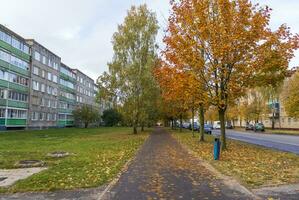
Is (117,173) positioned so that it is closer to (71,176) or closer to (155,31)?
(71,176)

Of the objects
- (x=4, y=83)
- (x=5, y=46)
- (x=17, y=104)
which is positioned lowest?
(x=17, y=104)

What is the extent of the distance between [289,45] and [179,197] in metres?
13.3

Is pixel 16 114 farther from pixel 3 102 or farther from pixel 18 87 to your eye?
pixel 3 102

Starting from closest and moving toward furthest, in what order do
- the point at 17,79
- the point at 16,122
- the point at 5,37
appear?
the point at 5,37
the point at 16,122
the point at 17,79

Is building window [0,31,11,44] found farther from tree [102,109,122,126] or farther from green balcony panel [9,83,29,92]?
tree [102,109,122,126]

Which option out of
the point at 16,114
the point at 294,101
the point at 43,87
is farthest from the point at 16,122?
the point at 294,101

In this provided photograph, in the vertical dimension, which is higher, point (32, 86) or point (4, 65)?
point (4, 65)

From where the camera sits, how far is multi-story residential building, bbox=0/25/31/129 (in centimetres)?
4909

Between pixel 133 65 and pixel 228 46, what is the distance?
25.6 m

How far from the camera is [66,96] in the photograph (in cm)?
8388

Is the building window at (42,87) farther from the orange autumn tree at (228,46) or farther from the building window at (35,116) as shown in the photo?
the orange autumn tree at (228,46)

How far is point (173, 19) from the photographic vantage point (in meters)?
20.1

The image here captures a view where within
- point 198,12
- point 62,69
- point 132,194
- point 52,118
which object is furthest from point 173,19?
point 62,69

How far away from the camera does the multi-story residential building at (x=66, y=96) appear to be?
260ft
